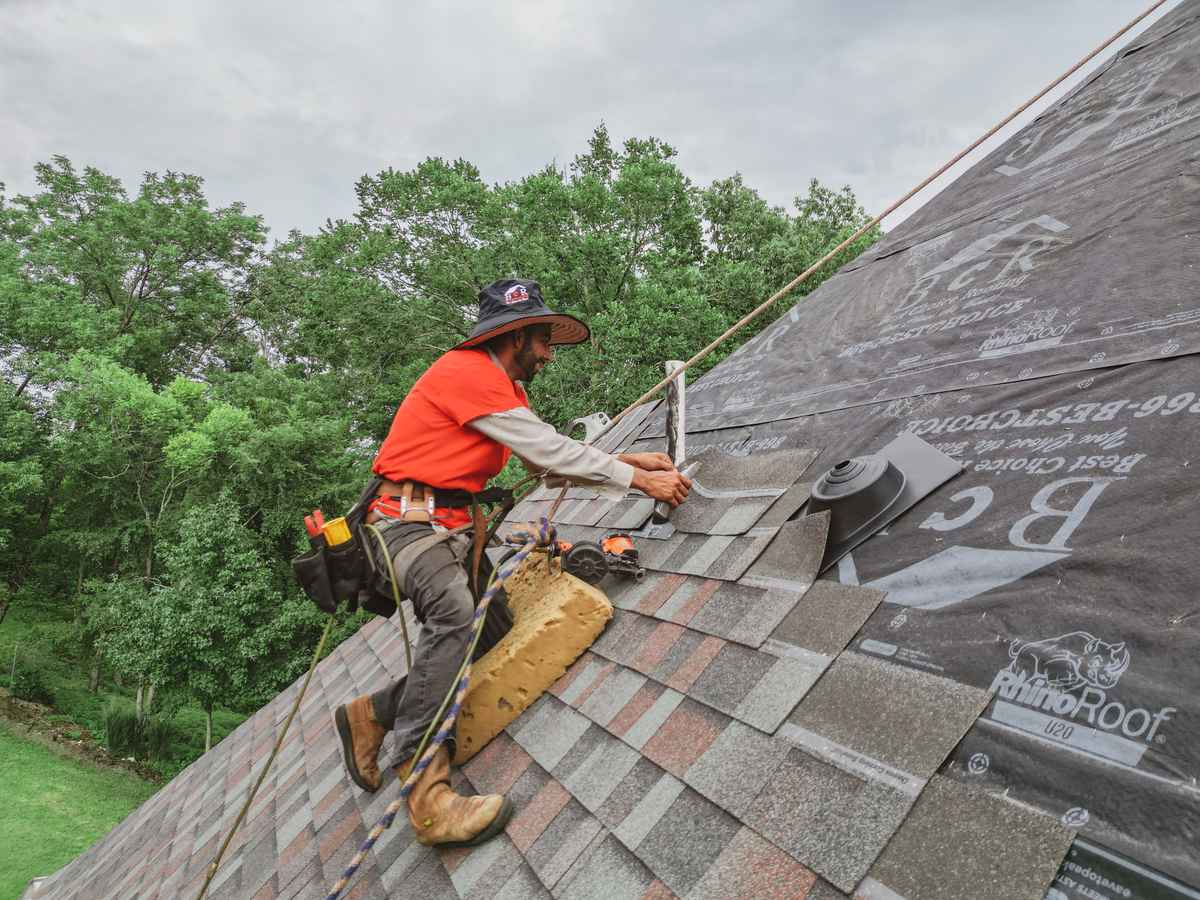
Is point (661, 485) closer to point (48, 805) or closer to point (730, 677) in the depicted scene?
point (730, 677)

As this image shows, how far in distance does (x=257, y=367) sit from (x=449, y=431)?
21906 mm

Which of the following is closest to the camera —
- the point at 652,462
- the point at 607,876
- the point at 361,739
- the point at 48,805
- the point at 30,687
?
the point at 607,876

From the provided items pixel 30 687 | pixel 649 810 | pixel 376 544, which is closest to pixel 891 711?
pixel 649 810

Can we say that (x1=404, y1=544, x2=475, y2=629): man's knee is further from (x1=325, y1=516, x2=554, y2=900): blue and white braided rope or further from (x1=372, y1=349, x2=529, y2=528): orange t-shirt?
(x1=372, y1=349, x2=529, y2=528): orange t-shirt

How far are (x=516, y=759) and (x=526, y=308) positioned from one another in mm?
1729

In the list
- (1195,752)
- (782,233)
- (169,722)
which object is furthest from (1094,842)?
(169,722)

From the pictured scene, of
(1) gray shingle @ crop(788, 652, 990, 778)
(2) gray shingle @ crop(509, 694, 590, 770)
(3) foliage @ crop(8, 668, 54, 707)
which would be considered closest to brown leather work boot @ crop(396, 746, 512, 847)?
(2) gray shingle @ crop(509, 694, 590, 770)

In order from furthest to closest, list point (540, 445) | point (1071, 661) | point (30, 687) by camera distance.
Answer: point (30, 687) → point (540, 445) → point (1071, 661)

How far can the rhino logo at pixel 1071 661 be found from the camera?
1.33 meters

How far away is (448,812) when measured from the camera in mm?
2131

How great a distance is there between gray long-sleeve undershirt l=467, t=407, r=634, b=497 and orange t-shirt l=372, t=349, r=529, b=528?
52 millimetres

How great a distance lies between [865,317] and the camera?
3.81 meters

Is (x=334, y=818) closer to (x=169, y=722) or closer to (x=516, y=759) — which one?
(x=516, y=759)

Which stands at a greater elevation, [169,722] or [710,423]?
[710,423]
